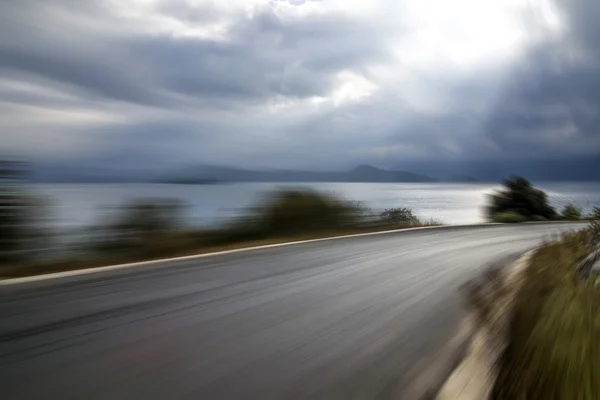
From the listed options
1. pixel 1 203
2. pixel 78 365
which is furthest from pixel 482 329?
pixel 1 203

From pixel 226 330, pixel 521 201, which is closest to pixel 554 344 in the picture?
pixel 226 330

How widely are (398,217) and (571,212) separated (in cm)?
1856

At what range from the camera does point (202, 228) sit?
16625 millimetres

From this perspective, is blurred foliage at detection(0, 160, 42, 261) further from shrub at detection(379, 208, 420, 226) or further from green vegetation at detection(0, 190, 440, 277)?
shrub at detection(379, 208, 420, 226)

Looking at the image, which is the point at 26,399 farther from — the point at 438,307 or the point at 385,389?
the point at 438,307

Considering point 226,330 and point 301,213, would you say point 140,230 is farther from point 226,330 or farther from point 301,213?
point 226,330

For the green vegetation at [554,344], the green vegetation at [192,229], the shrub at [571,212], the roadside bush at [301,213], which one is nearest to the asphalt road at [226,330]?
the green vegetation at [554,344]

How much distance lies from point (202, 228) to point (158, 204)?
7.12ft

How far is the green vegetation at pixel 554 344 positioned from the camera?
3855 mm

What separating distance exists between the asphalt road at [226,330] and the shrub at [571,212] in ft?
102

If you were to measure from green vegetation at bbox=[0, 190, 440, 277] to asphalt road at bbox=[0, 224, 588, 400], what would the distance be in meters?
2.56

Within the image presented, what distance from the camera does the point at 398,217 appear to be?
86.6 ft

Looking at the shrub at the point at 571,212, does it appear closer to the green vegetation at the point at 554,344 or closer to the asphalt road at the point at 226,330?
the asphalt road at the point at 226,330

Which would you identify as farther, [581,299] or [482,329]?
[482,329]
